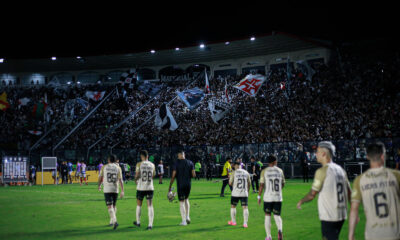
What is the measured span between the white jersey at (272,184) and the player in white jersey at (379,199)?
5041mm

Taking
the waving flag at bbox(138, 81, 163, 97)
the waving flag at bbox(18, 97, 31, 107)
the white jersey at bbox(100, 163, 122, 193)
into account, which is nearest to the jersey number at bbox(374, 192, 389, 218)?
the white jersey at bbox(100, 163, 122, 193)

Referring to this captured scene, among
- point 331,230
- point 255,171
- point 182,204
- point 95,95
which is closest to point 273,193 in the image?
point 182,204

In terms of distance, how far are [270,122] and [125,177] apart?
15.2 metres

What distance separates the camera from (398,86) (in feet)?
124

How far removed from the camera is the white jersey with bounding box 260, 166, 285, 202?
A: 10578 mm

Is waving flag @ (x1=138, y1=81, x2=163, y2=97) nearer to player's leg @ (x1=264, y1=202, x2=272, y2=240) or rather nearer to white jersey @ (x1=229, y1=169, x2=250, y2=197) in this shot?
white jersey @ (x1=229, y1=169, x2=250, y2=197)

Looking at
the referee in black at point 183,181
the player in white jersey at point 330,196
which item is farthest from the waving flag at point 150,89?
the player in white jersey at point 330,196

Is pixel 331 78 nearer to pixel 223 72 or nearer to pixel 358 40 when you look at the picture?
pixel 358 40

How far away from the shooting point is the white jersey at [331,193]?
6789 millimetres

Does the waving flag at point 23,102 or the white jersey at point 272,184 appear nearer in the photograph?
the white jersey at point 272,184

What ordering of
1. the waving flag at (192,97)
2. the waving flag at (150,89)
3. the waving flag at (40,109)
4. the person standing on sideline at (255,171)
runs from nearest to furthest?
the person standing on sideline at (255,171) → the waving flag at (192,97) → the waving flag at (40,109) → the waving flag at (150,89)

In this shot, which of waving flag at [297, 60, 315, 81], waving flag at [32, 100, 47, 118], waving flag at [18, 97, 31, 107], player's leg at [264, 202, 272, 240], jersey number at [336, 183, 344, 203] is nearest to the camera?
jersey number at [336, 183, 344, 203]

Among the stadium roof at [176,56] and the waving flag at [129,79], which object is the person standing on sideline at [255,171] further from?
the waving flag at [129,79]

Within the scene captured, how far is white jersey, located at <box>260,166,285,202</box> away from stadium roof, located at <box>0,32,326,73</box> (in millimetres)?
35195
